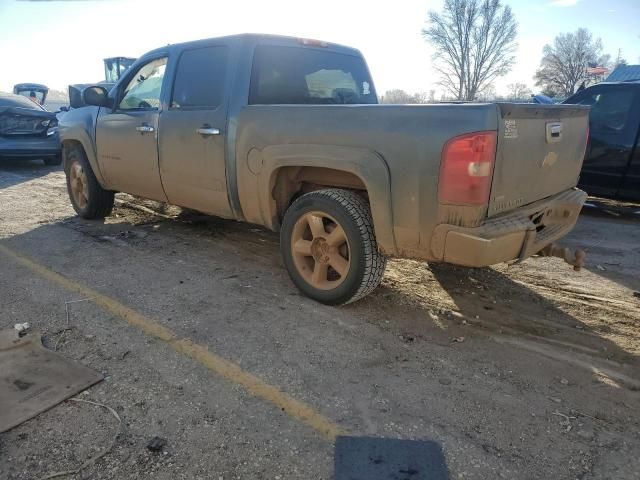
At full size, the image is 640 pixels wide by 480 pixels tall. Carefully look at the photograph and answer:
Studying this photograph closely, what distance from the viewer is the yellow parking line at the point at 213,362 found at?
7.70 ft

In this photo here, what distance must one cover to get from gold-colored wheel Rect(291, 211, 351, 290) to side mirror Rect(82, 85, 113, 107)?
2874 mm

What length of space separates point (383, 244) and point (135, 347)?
1.68 m

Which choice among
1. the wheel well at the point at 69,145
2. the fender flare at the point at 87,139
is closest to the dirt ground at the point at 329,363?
the fender flare at the point at 87,139

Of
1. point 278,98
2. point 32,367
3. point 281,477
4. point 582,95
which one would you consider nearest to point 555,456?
point 281,477

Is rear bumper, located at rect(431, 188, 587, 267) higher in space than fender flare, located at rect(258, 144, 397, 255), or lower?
lower

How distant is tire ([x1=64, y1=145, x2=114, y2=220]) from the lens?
5.83 metres

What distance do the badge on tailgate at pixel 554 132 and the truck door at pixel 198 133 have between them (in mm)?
2374

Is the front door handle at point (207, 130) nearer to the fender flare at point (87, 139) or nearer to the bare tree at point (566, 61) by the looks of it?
the fender flare at point (87, 139)

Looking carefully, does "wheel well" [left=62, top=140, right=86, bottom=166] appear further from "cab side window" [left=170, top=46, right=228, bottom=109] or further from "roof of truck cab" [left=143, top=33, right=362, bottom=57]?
"cab side window" [left=170, top=46, right=228, bottom=109]

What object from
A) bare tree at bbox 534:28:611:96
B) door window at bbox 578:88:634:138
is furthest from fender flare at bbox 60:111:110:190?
bare tree at bbox 534:28:611:96

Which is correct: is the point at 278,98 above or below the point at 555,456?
above

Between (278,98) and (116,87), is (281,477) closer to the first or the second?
(278,98)

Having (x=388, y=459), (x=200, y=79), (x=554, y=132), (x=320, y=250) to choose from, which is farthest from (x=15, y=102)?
(x=388, y=459)

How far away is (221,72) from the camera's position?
161 inches
